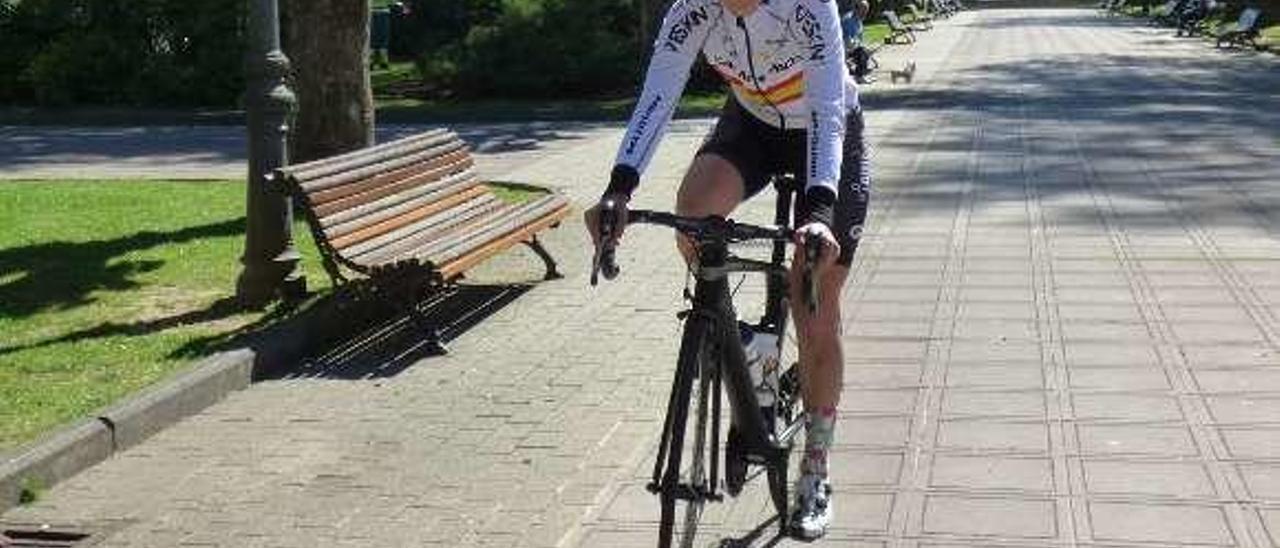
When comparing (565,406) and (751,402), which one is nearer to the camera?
(751,402)

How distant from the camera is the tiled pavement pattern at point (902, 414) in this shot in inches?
193

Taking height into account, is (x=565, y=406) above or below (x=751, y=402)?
below

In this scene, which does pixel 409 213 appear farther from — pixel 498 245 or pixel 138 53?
pixel 138 53

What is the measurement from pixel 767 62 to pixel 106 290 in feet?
18.8

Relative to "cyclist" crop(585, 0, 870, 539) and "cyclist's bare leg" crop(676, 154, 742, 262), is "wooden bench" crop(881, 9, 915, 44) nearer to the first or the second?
"cyclist" crop(585, 0, 870, 539)

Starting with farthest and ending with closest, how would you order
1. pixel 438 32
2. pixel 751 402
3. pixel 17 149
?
pixel 438 32 → pixel 17 149 → pixel 751 402

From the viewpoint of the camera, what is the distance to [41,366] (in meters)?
6.94

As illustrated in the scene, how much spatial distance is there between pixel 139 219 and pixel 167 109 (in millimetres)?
11108

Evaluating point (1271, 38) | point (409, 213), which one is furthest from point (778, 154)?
point (1271, 38)

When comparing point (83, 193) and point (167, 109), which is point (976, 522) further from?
point (167, 109)

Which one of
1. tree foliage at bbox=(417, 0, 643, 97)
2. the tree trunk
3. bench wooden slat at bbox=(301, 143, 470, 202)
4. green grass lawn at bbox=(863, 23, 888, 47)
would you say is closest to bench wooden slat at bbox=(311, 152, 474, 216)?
bench wooden slat at bbox=(301, 143, 470, 202)

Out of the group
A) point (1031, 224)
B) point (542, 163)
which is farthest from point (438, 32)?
point (1031, 224)

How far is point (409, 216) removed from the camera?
8.26 metres

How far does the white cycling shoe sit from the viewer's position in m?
4.48
